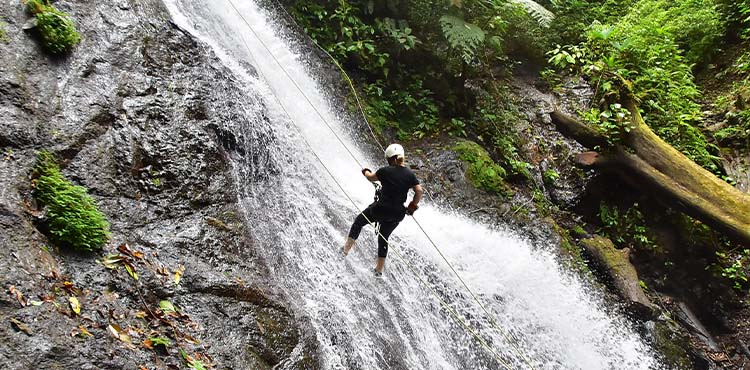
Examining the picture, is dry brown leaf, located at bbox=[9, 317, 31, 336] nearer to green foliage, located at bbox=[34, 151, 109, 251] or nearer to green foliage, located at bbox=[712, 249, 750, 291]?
green foliage, located at bbox=[34, 151, 109, 251]

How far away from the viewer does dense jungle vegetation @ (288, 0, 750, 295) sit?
841 centimetres

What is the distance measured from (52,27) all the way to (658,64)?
10.0m

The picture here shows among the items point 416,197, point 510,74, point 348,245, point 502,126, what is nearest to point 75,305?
point 348,245

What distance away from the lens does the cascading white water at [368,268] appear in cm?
540

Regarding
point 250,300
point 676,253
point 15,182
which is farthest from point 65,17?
point 676,253

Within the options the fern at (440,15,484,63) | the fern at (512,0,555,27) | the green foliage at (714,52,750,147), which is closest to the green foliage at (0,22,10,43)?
the fern at (440,15,484,63)

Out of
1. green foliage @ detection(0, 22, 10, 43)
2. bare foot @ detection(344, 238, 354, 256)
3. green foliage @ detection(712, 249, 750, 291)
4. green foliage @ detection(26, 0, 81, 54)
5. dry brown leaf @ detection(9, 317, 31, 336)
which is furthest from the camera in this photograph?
green foliage @ detection(712, 249, 750, 291)

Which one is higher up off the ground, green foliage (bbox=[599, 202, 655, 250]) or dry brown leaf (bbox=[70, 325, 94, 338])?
green foliage (bbox=[599, 202, 655, 250])

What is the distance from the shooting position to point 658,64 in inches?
371

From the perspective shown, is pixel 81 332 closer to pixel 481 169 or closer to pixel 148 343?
pixel 148 343

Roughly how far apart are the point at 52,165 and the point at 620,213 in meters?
8.23

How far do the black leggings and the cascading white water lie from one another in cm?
40

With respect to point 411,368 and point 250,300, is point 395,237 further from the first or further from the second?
point 250,300

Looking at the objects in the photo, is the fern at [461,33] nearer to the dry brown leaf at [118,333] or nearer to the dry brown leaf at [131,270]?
the dry brown leaf at [131,270]
